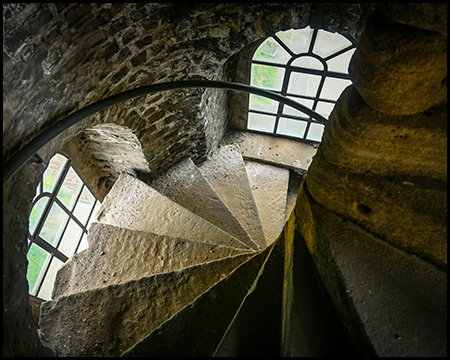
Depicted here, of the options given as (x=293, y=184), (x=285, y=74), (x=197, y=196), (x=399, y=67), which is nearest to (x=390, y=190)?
(x=399, y=67)

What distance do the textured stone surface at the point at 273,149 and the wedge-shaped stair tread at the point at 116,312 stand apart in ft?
8.69

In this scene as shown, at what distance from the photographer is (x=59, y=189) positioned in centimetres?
404

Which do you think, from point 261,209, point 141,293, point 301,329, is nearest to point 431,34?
point 301,329

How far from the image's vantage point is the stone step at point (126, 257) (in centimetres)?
302

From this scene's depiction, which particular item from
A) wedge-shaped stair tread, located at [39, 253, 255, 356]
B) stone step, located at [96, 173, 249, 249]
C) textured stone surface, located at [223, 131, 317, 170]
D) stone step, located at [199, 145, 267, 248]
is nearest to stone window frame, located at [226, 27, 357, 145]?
textured stone surface, located at [223, 131, 317, 170]

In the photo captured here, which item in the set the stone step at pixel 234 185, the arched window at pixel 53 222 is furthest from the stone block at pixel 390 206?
the arched window at pixel 53 222

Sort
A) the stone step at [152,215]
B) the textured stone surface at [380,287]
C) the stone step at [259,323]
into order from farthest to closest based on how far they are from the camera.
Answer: the stone step at [152,215]
the stone step at [259,323]
the textured stone surface at [380,287]

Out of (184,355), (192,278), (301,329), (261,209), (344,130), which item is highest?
(261,209)

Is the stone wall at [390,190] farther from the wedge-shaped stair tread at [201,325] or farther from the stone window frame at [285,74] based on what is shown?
the stone window frame at [285,74]

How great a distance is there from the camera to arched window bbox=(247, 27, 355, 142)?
12.8ft

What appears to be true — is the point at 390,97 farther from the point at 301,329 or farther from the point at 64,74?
the point at 64,74

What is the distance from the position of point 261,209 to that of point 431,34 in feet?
10.7

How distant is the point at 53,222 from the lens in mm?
4059

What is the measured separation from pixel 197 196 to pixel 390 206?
8.49 feet
